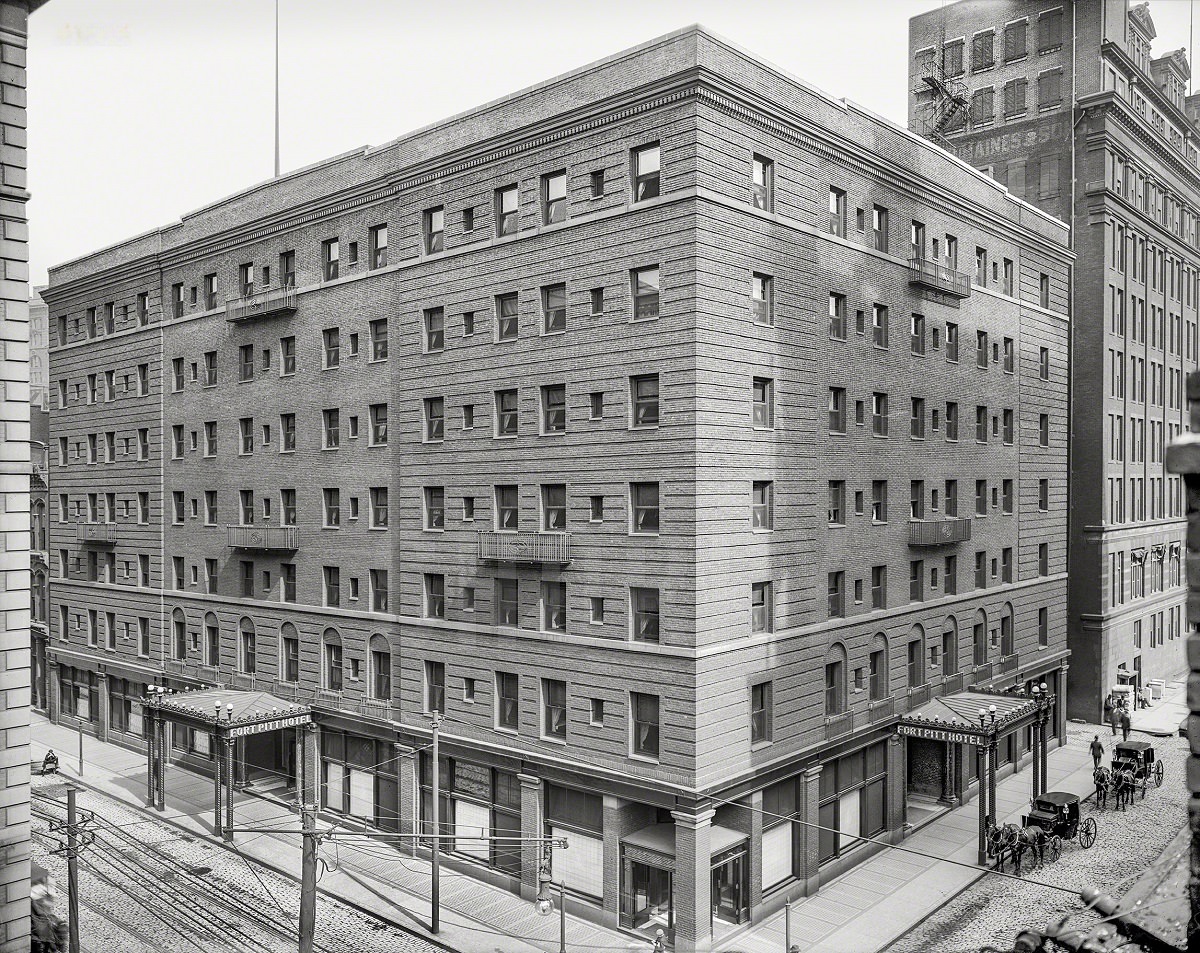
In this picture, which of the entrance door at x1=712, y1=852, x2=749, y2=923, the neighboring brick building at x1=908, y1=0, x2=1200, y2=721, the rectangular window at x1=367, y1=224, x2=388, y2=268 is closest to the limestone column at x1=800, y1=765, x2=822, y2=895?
the entrance door at x1=712, y1=852, x2=749, y2=923

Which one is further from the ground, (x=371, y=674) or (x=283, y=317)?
(x=283, y=317)

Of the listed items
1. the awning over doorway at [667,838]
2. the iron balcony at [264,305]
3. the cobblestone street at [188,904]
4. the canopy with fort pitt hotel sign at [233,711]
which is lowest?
the cobblestone street at [188,904]

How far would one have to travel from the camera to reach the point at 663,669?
3042cm

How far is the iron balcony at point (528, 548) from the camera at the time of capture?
1300 inches

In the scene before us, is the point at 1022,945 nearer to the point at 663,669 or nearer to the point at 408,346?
the point at 663,669

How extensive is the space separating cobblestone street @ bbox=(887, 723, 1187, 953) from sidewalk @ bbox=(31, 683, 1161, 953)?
688 mm

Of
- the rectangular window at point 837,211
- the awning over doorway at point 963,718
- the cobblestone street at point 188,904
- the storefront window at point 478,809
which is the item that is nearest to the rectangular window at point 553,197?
the rectangular window at point 837,211

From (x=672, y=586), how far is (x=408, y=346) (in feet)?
48.5

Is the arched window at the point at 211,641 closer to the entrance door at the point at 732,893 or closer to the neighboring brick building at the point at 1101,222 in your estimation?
the entrance door at the point at 732,893

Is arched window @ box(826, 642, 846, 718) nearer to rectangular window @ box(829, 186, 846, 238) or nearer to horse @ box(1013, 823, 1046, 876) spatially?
horse @ box(1013, 823, 1046, 876)

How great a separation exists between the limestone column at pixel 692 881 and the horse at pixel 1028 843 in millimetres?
11287

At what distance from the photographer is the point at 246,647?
151ft

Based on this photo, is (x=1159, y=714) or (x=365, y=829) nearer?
(x=365, y=829)

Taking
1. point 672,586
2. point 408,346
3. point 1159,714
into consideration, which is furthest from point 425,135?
point 1159,714
